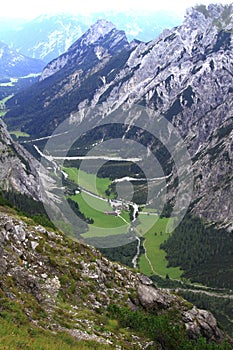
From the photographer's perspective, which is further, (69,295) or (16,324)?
(69,295)

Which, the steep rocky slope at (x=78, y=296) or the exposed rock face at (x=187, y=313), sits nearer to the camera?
the steep rocky slope at (x=78, y=296)

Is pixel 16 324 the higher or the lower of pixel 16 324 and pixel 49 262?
the lower

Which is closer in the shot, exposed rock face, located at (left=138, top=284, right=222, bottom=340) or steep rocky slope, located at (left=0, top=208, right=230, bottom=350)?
steep rocky slope, located at (left=0, top=208, right=230, bottom=350)

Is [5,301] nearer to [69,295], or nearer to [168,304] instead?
[69,295]

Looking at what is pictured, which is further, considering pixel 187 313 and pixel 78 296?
Result: pixel 187 313

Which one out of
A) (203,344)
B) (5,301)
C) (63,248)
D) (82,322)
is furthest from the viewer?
(63,248)

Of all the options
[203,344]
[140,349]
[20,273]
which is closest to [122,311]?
[140,349]

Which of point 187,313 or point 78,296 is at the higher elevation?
point 187,313

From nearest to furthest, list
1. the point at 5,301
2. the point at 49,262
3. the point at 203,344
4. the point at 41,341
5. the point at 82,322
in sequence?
the point at 41,341
the point at 5,301
the point at 82,322
the point at 203,344
the point at 49,262
